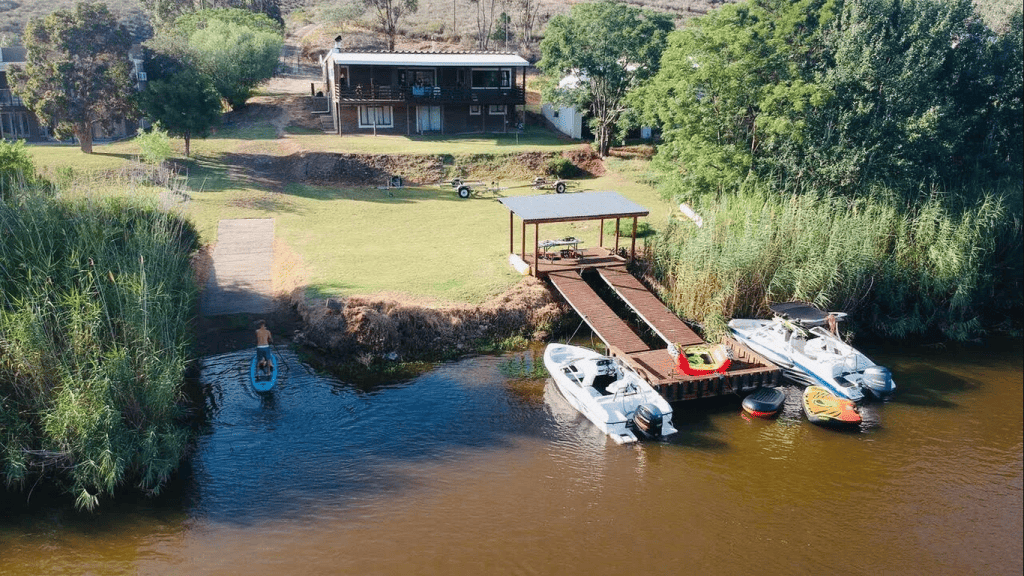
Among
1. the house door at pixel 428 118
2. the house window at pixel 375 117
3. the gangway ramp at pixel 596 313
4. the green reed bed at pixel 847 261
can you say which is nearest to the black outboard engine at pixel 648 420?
the gangway ramp at pixel 596 313

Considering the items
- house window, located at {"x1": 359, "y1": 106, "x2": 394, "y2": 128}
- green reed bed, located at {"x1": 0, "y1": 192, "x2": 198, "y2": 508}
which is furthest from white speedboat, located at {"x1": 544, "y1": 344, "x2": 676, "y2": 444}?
house window, located at {"x1": 359, "y1": 106, "x2": 394, "y2": 128}

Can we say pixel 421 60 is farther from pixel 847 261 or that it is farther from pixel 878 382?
pixel 878 382

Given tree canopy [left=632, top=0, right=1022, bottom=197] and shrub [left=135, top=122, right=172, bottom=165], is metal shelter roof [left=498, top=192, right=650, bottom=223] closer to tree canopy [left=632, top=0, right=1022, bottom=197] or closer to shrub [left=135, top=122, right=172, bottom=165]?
tree canopy [left=632, top=0, right=1022, bottom=197]

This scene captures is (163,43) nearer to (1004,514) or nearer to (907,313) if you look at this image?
(907,313)

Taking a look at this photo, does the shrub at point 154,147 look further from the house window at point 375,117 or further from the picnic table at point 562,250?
the picnic table at point 562,250

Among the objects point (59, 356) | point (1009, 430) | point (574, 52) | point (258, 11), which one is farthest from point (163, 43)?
point (1009, 430)
